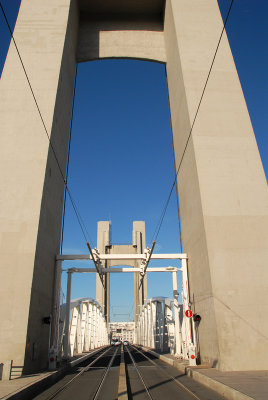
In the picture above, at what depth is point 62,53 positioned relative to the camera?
18.1 meters

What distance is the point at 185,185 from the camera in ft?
55.3

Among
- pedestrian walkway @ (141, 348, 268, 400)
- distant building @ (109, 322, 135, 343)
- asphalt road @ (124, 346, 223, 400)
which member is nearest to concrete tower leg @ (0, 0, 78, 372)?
asphalt road @ (124, 346, 223, 400)

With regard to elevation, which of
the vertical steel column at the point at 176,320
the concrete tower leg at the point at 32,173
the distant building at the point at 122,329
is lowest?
the distant building at the point at 122,329

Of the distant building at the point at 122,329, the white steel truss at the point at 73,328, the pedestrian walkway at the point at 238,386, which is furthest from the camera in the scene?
the distant building at the point at 122,329

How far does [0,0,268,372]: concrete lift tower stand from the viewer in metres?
12.1

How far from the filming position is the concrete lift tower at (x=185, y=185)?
12.1 metres

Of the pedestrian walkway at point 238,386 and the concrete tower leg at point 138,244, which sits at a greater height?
the concrete tower leg at point 138,244

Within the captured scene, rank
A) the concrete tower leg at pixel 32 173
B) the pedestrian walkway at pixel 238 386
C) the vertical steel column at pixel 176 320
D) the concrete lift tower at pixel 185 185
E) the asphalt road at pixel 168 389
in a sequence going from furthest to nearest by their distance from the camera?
1. the vertical steel column at pixel 176 320
2. the concrete tower leg at pixel 32 173
3. the concrete lift tower at pixel 185 185
4. the asphalt road at pixel 168 389
5. the pedestrian walkway at pixel 238 386

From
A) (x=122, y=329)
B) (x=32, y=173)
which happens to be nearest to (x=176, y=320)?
(x=32, y=173)

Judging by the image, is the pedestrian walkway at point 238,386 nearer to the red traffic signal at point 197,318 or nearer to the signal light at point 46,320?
the red traffic signal at point 197,318

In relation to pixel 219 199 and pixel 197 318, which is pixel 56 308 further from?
pixel 219 199

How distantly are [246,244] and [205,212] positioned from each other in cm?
211

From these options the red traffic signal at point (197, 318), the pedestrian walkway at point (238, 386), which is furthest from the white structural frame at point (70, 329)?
the pedestrian walkway at point (238, 386)

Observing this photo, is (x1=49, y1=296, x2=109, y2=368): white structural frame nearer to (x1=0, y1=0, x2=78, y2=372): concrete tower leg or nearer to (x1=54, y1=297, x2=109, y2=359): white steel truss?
(x1=54, y1=297, x2=109, y2=359): white steel truss
